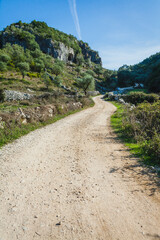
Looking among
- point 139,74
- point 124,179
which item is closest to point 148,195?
point 124,179

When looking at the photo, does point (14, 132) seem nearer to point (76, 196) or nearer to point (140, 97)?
point (76, 196)

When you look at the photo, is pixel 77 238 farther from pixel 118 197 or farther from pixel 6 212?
pixel 6 212

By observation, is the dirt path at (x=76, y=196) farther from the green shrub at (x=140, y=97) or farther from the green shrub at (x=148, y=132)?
the green shrub at (x=140, y=97)

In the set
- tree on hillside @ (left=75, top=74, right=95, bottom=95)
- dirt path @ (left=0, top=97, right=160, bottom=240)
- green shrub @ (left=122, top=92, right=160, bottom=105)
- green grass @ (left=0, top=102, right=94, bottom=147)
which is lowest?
dirt path @ (left=0, top=97, right=160, bottom=240)

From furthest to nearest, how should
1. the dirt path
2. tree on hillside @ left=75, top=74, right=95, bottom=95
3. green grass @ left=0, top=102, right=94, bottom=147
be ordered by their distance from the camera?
1. tree on hillside @ left=75, top=74, right=95, bottom=95
2. green grass @ left=0, top=102, right=94, bottom=147
3. the dirt path

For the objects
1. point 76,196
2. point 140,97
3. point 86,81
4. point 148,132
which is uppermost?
point 86,81

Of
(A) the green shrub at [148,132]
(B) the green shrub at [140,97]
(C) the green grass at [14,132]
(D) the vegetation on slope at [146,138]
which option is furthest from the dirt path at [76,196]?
(B) the green shrub at [140,97]

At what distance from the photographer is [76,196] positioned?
3912 millimetres

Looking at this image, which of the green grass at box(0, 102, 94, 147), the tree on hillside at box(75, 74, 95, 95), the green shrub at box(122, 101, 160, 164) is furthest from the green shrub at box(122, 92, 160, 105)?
the green grass at box(0, 102, 94, 147)

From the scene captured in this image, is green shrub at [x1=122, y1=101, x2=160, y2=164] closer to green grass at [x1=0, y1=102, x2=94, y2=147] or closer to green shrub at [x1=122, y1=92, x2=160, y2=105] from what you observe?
green grass at [x1=0, y1=102, x2=94, y2=147]

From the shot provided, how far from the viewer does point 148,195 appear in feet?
12.5

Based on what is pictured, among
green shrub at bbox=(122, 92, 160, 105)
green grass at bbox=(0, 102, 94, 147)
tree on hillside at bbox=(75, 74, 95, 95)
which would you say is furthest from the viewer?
tree on hillside at bbox=(75, 74, 95, 95)

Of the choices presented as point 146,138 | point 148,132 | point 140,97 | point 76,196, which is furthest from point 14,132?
point 140,97

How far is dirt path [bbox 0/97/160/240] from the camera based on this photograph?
288 centimetres
